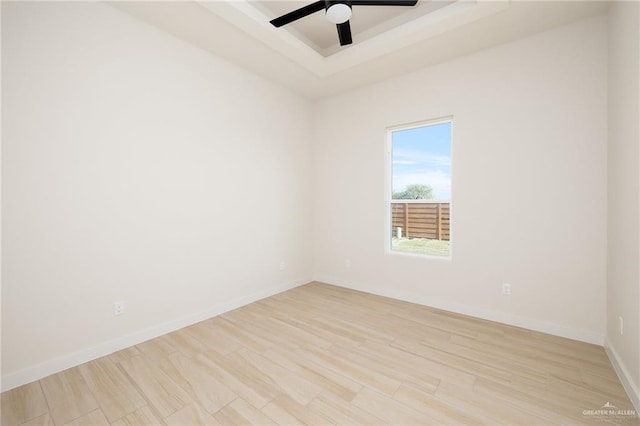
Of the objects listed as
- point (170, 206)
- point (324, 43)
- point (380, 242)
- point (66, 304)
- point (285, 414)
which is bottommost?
point (285, 414)

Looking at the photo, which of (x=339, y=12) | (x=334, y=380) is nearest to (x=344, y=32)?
(x=339, y=12)

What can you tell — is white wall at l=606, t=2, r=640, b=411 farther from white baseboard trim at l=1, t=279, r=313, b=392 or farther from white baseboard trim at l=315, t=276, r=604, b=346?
white baseboard trim at l=1, t=279, r=313, b=392

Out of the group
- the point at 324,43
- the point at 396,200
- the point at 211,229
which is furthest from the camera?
the point at 396,200

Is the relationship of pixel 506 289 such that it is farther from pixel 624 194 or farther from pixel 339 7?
pixel 339 7

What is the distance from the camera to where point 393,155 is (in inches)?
154

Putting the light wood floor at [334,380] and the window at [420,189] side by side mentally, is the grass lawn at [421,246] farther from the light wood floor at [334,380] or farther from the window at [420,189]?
the light wood floor at [334,380]

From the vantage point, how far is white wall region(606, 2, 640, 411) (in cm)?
180

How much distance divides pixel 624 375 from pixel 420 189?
2380 millimetres

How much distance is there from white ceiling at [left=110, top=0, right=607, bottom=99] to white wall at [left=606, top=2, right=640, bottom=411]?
0.60m

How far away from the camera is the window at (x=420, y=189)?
3.45m

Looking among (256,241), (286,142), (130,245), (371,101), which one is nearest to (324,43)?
(371,101)

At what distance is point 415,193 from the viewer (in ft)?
12.2

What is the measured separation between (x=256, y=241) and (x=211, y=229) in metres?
0.68

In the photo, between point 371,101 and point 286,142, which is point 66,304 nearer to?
point 286,142
